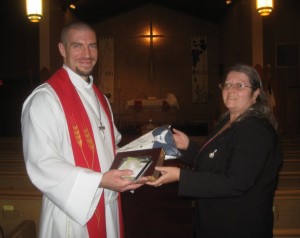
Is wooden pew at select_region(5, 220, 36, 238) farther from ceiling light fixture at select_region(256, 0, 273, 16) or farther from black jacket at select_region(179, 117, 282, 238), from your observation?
ceiling light fixture at select_region(256, 0, 273, 16)

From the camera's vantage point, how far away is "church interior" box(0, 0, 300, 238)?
11.3 feet

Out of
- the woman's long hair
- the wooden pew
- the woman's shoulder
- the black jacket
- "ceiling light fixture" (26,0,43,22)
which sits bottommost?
the wooden pew

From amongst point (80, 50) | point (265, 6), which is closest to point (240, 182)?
point (80, 50)

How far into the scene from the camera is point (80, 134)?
1.89 metres

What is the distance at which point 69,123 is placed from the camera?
6.11 ft

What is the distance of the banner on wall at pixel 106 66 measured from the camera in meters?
14.4

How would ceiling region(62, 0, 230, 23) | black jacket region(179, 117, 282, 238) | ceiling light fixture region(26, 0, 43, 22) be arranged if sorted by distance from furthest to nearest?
ceiling region(62, 0, 230, 23) → ceiling light fixture region(26, 0, 43, 22) → black jacket region(179, 117, 282, 238)

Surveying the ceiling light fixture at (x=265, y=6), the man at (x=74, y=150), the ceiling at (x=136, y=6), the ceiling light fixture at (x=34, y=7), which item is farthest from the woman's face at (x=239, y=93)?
the ceiling at (x=136, y=6)

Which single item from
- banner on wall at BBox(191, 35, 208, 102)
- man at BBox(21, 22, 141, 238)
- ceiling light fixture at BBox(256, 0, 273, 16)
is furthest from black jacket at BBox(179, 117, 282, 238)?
banner on wall at BBox(191, 35, 208, 102)

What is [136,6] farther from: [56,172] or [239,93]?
[56,172]

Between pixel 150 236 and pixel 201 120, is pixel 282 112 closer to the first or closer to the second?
pixel 201 120

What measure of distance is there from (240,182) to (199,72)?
13.3m

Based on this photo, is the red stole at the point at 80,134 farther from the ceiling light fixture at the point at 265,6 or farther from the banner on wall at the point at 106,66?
the banner on wall at the point at 106,66

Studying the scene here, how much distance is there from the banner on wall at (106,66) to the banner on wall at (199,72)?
3.53 meters
